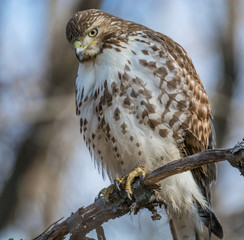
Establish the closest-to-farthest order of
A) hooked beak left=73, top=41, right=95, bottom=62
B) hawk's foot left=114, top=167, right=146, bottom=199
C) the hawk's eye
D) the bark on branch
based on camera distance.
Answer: the bark on branch
hawk's foot left=114, top=167, right=146, bottom=199
hooked beak left=73, top=41, right=95, bottom=62
the hawk's eye

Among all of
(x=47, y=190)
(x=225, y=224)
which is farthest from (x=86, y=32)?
(x=47, y=190)

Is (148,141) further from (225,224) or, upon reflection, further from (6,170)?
(6,170)

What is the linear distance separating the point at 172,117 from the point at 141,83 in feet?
1.43

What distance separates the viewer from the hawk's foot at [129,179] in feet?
17.3

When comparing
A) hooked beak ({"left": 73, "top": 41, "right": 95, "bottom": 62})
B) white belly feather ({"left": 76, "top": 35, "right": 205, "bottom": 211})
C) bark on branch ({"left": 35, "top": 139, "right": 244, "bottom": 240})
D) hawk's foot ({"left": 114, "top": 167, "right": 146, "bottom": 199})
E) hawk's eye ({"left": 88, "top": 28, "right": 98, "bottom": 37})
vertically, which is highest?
hawk's eye ({"left": 88, "top": 28, "right": 98, "bottom": 37})

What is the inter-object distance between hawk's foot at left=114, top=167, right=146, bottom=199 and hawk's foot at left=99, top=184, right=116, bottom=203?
93mm

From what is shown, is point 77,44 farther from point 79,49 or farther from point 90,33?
point 90,33

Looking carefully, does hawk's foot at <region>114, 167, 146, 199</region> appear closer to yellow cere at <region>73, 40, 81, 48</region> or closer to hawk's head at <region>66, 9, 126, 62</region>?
hawk's head at <region>66, 9, 126, 62</region>

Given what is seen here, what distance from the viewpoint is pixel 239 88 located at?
9539 mm

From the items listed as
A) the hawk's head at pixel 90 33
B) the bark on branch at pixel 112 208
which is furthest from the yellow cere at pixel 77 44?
the bark on branch at pixel 112 208

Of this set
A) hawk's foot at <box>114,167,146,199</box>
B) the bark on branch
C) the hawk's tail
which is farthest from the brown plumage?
the bark on branch

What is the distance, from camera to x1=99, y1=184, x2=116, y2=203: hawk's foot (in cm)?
537

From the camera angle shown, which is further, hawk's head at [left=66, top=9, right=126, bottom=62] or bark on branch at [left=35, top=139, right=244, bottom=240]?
hawk's head at [left=66, top=9, right=126, bottom=62]

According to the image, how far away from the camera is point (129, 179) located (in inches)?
210
